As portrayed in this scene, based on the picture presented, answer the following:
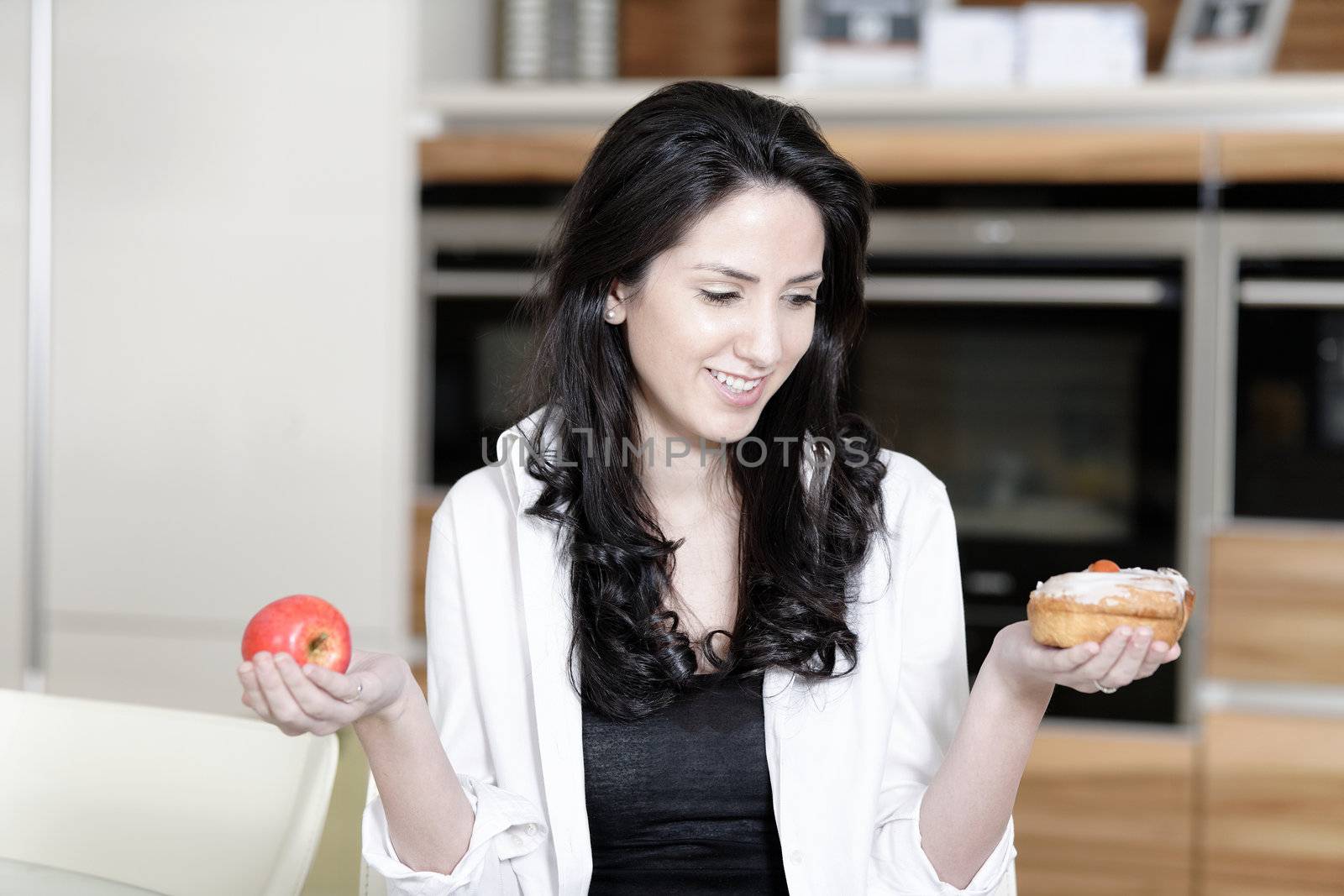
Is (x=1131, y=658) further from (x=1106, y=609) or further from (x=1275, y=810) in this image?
(x=1275, y=810)

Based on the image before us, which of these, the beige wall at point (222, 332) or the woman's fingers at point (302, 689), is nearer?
the woman's fingers at point (302, 689)

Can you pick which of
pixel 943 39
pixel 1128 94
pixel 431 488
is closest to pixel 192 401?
pixel 431 488

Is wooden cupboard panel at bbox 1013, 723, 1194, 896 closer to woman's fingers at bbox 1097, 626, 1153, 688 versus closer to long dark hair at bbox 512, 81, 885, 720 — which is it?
long dark hair at bbox 512, 81, 885, 720

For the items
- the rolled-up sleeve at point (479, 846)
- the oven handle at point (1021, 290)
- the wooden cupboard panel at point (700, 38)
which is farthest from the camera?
the wooden cupboard panel at point (700, 38)

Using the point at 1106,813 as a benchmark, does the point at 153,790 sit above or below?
above

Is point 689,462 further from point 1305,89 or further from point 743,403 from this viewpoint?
point 1305,89

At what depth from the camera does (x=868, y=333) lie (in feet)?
9.07

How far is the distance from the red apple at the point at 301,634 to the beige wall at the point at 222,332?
1.70m

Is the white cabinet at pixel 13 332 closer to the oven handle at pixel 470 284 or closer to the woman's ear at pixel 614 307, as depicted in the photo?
the oven handle at pixel 470 284

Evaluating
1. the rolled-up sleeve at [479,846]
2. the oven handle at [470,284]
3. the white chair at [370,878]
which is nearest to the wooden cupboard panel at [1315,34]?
the oven handle at [470,284]

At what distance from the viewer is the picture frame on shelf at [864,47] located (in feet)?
8.96

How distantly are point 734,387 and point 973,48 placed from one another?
1.54 m

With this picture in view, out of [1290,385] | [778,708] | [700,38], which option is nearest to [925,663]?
[778,708]

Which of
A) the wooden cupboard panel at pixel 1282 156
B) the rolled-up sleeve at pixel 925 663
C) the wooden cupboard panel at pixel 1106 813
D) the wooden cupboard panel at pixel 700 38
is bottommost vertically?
the wooden cupboard panel at pixel 1106 813
